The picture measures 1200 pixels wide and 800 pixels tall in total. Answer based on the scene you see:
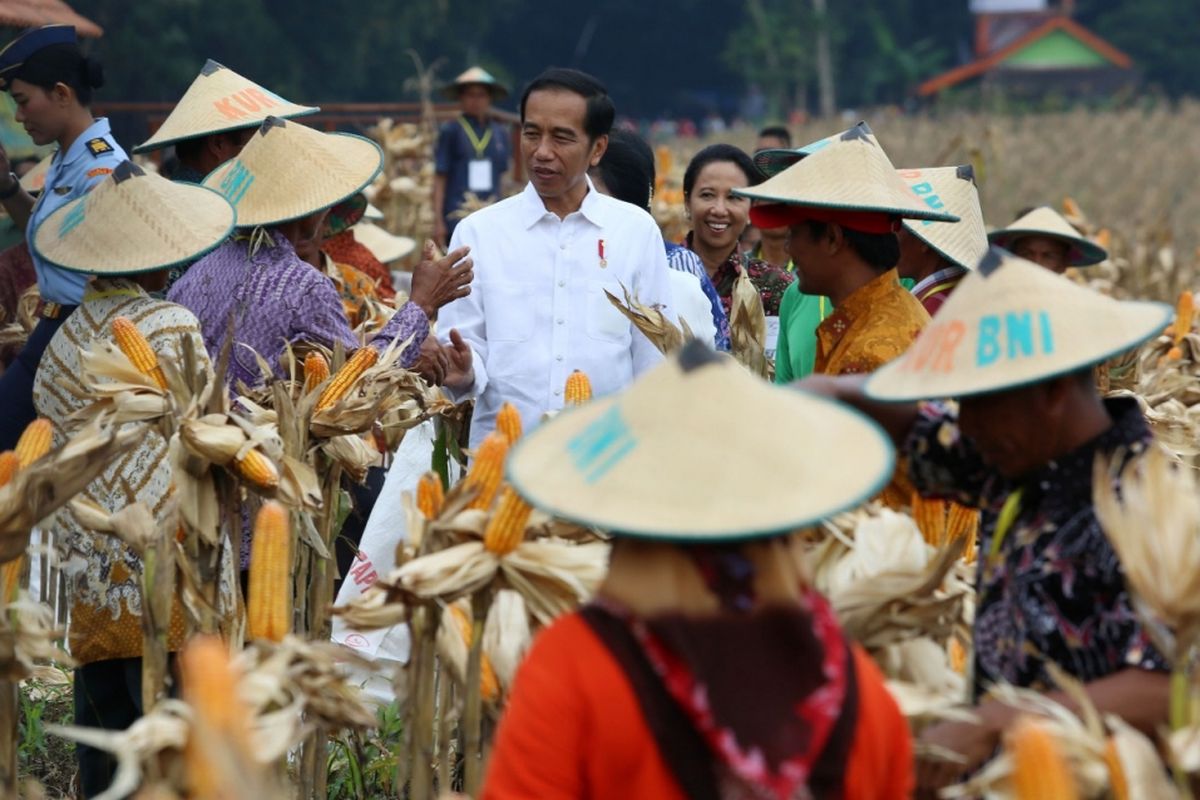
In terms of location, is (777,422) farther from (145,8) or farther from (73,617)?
(145,8)

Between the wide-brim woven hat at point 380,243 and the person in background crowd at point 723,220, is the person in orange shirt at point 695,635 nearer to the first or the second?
the person in background crowd at point 723,220

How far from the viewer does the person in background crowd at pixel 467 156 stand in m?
12.7

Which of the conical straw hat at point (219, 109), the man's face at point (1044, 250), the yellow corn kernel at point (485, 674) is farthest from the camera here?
the man's face at point (1044, 250)

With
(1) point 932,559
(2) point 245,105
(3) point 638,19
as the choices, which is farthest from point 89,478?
(3) point 638,19

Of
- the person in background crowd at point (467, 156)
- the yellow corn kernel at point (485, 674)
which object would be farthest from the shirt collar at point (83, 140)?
the person in background crowd at point (467, 156)

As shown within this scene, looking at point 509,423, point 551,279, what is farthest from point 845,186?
point 551,279

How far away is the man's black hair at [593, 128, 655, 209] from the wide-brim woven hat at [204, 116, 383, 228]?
1009 millimetres

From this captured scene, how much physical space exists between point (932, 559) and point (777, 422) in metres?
1.10

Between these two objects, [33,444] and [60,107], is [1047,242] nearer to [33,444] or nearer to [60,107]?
[60,107]

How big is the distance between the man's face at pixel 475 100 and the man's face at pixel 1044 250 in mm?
6684

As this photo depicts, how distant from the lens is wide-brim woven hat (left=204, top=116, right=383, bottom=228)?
4.91m

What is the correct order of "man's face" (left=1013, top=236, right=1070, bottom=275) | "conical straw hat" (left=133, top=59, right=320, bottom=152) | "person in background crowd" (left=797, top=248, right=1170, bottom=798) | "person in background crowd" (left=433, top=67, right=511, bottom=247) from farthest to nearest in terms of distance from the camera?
"person in background crowd" (left=433, top=67, right=511, bottom=247), "man's face" (left=1013, top=236, right=1070, bottom=275), "conical straw hat" (left=133, top=59, right=320, bottom=152), "person in background crowd" (left=797, top=248, right=1170, bottom=798)

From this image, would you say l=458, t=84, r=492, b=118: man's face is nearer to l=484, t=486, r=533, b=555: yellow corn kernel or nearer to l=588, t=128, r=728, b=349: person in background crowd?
l=588, t=128, r=728, b=349: person in background crowd

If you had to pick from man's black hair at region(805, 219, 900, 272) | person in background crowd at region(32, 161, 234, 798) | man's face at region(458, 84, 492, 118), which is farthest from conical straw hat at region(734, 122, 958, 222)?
man's face at region(458, 84, 492, 118)
